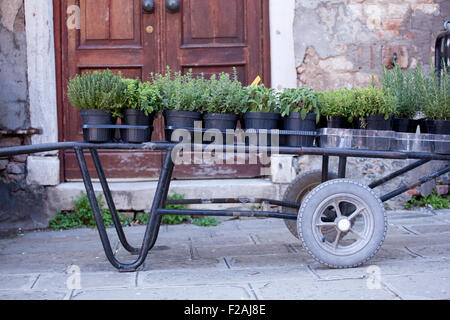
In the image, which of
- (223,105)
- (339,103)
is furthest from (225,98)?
(339,103)

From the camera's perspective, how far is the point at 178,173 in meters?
4.50

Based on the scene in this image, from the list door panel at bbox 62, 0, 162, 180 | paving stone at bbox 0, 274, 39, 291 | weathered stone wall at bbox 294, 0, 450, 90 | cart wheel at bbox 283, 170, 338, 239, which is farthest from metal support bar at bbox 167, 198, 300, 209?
weathered stone wall at bbox 294, 0, 450, 90

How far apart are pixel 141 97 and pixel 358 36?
2503mm

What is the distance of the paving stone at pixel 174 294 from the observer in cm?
230

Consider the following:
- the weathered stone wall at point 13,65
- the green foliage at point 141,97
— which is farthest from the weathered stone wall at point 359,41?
the weathered stone wall at point 13,65

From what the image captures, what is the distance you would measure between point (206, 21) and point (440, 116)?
7.68 feet

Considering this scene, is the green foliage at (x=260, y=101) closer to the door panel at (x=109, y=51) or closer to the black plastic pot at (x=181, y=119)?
the black plastic pot at (x=181, y=119)

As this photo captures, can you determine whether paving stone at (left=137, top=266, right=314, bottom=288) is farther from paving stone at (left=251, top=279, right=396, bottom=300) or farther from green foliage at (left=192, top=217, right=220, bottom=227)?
green foliage at (left=192, top=217, right=220, bottom=227)

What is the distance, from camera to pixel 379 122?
2732mm

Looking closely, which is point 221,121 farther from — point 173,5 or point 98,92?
point 173,5

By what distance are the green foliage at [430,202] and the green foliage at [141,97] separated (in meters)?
2.79

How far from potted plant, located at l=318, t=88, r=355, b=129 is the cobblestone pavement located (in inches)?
30.8
